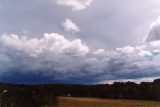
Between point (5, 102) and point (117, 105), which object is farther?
point (117, 105)

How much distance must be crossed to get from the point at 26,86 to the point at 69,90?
107 ft

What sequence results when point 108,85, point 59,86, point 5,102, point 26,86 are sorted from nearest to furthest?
point 5,102 < point 26,86 < point 59,86 < point 108,85

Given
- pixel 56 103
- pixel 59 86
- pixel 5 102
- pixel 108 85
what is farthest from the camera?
pixel 108 85

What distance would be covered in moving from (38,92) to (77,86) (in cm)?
4203

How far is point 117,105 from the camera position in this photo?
266 feet

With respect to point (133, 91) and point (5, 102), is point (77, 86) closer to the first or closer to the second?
point (133, 91)

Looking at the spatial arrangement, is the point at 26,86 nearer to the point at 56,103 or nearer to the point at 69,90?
Result: the point at 56,103

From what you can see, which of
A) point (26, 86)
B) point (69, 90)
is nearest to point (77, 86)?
point (69, 90)

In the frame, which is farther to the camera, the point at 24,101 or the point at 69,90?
the point at 69,90

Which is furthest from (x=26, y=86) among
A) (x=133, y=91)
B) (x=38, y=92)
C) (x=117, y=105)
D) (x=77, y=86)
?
(x=133, y=91)

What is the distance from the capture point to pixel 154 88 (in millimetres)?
110438

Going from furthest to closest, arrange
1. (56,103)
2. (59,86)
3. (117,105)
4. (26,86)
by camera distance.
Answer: (59,86), (117,105), (26,86), (56,103)

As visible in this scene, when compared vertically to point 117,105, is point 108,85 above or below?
above

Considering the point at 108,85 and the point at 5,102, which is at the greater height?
the point at 108,85
